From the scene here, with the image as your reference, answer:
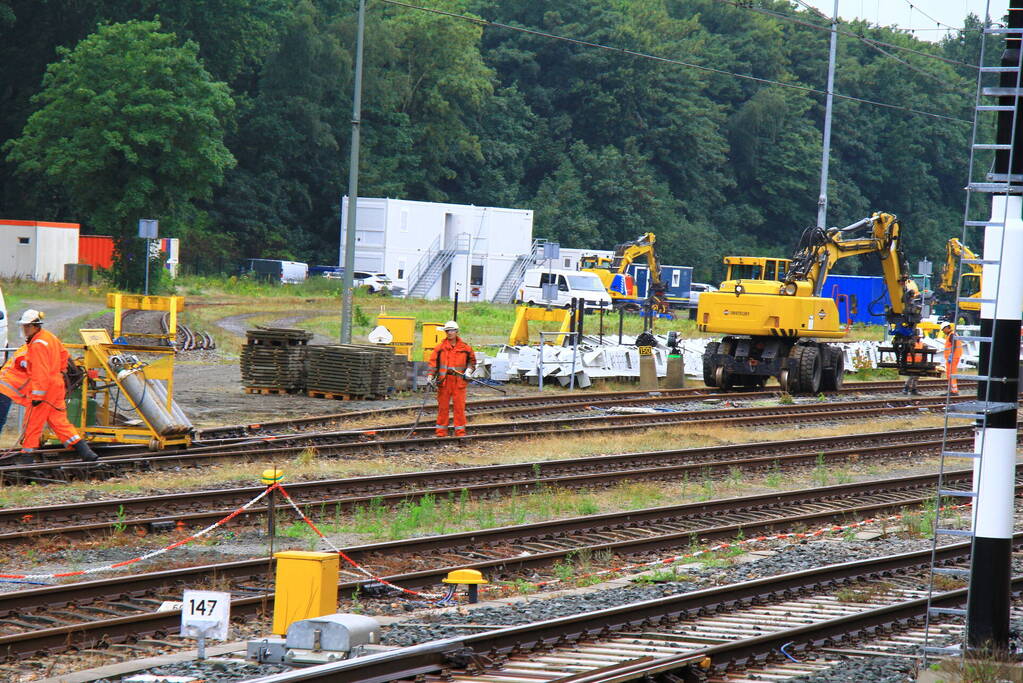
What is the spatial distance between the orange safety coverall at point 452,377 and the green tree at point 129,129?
1610 inches

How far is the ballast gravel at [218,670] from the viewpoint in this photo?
24.7 feet

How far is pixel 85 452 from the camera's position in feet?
52.5

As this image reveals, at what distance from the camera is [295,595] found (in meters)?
8.38

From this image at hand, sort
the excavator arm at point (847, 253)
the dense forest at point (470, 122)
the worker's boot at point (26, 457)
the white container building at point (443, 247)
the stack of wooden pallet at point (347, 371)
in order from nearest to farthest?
the worker's boot at point (26, 457), the stack of wooden pallet at point (347, 371), the excavator arm at point (847, 253), the dense forest at point (470, 122), the white container building at point (443, 247)

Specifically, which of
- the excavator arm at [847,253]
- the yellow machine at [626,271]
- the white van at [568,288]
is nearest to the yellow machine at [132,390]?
the excavator arm at [847,253]

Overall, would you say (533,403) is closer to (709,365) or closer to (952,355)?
(709,365)

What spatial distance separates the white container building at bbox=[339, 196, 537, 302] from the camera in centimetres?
6688

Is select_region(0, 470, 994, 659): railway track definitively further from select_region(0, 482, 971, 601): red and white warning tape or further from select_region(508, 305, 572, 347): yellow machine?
select_region(508, 305, 572, 347): yellow machine

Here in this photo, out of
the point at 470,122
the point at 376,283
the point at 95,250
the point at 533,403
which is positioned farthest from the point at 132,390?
the point at 470,122

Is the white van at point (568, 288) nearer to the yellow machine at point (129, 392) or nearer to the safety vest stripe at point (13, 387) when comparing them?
the yellow machine at point (129, 392)

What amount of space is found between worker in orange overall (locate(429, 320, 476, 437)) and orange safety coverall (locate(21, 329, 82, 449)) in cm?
555

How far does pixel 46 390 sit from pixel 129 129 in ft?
148

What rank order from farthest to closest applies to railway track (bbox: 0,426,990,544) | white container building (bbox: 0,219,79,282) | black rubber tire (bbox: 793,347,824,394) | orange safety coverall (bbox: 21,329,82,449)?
Result: white container building (bbox: 0,219,79,282)
black rubber tire (bbox: 793,347,824,394)
orange safety coverall (bbox: 21,329,82,449)
railway track (bbox: 0,426,990,544)

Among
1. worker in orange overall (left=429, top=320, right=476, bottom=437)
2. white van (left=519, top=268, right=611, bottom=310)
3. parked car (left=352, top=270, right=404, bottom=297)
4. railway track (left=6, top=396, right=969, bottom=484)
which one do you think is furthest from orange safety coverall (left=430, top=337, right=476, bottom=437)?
parked car (left=352, top=270, right=404, bottom=297)
